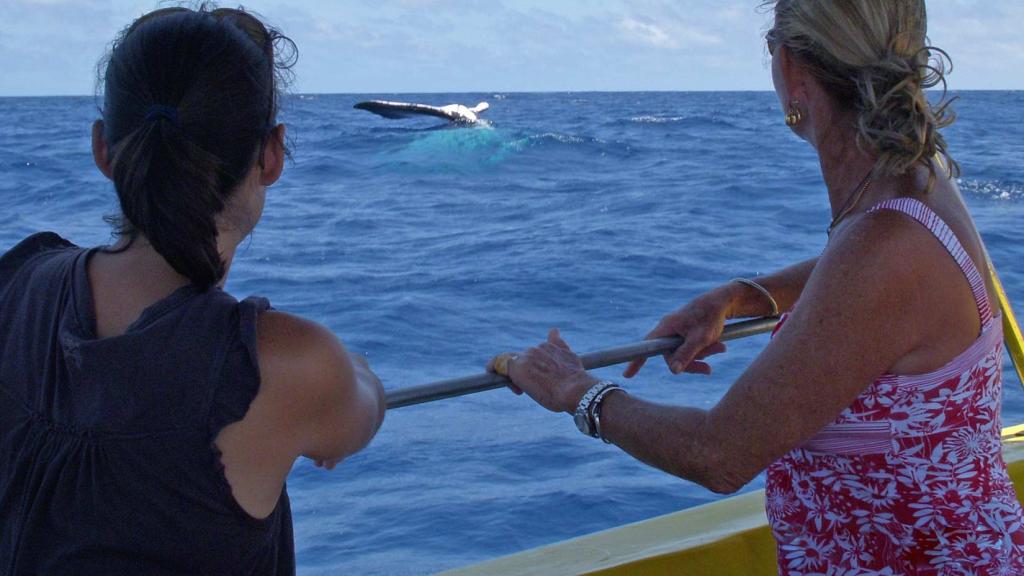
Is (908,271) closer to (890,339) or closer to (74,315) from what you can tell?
(890,339)

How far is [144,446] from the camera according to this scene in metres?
1.05

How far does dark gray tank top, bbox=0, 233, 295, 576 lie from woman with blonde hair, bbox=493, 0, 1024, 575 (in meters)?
0.56

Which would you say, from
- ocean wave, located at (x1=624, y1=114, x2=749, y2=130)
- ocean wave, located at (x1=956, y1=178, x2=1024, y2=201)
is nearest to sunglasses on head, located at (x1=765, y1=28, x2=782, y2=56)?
ocean wave, located at (x1=956, y1=178, x2=1024, y2=201)

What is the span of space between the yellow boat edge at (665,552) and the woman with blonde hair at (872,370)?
509 millimetres

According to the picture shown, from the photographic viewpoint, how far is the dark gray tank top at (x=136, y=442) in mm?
1053

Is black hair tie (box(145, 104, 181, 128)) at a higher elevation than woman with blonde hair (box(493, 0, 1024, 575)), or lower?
higher

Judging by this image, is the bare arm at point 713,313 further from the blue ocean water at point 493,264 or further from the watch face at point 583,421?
the blue ocean water at point 493,264

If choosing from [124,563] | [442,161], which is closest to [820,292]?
[124,563]

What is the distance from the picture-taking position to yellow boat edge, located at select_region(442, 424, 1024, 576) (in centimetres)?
199

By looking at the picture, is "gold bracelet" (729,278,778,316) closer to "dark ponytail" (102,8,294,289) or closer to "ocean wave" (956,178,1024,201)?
"dark ponytail" (102,8,294,289)

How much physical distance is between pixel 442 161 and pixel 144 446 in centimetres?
1827

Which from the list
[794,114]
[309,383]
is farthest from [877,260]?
[309,383]

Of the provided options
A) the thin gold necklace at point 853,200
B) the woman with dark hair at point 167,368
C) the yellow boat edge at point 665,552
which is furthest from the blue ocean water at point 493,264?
the yellow boat edge at point 665,552

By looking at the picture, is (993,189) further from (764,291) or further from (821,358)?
(821,358)
